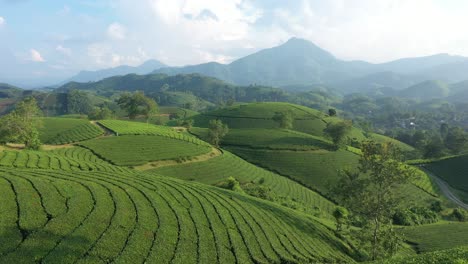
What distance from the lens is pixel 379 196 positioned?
32500mm

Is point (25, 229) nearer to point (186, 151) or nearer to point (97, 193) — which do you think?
point (97, 193)

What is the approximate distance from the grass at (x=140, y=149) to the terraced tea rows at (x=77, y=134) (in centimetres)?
647

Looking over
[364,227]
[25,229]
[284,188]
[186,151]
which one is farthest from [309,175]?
[25,229]

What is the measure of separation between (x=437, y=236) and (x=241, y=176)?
40.0 meters

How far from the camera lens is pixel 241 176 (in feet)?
229

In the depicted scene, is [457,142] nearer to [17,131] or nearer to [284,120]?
[284,120]

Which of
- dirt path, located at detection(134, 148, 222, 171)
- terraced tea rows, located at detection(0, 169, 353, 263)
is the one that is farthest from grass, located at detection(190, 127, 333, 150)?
terraced tea rows, located at detection(0, 169, 353, 263)

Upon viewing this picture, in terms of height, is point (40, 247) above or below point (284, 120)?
below

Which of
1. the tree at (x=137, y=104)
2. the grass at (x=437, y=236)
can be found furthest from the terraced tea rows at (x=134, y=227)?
the tree at (x=137, y=104)

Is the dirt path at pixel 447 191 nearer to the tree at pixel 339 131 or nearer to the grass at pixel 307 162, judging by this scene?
the grass at pixel 307 162

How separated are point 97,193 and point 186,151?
4818cm

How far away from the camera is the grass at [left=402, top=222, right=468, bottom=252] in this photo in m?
41.9

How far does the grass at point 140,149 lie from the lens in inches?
2598

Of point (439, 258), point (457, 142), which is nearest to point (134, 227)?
point (439, 258)
